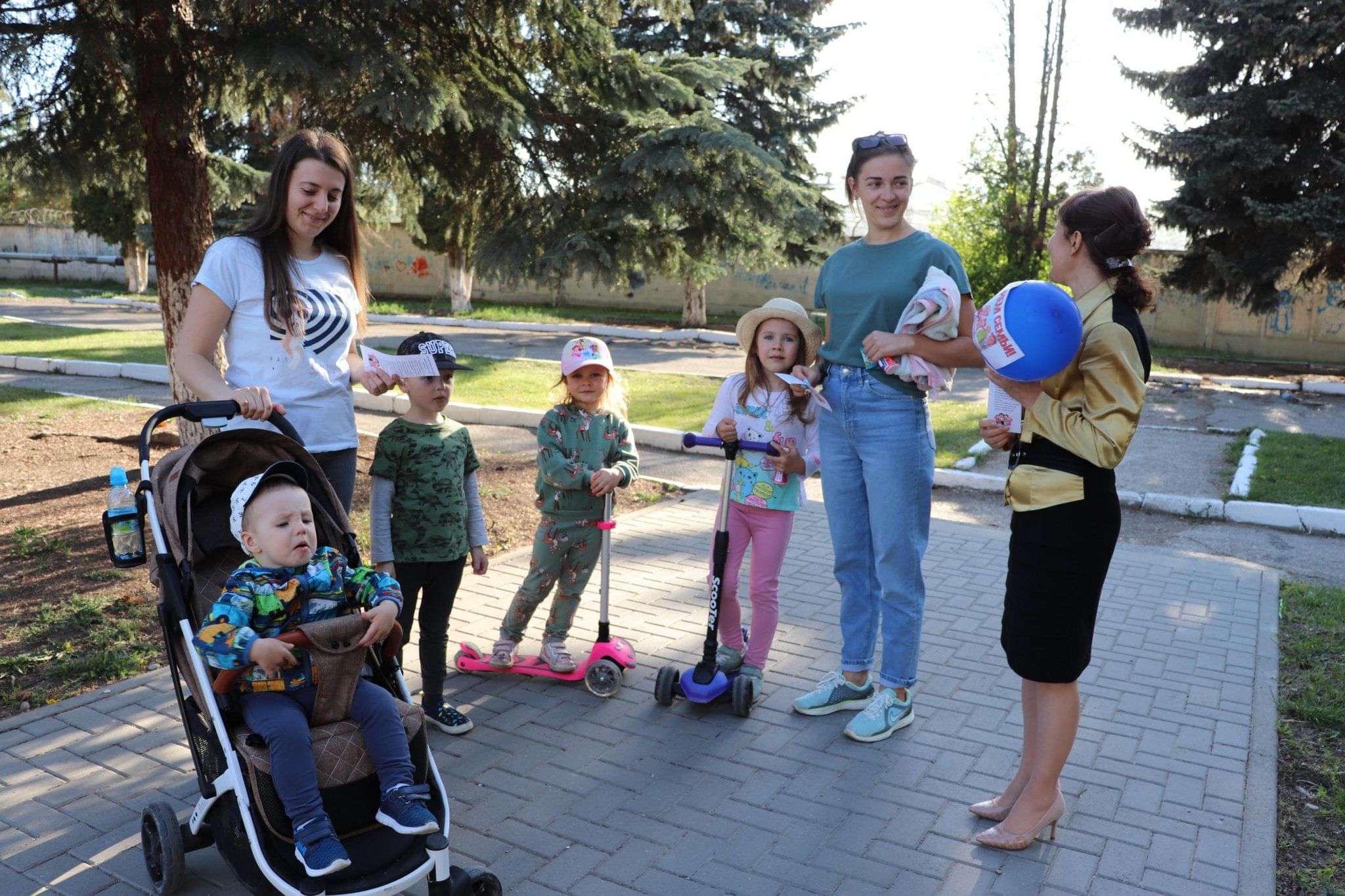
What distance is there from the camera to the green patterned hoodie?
4.41 m

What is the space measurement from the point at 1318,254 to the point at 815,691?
63.1 ft

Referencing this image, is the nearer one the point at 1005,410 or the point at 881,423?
the point at 1005,410

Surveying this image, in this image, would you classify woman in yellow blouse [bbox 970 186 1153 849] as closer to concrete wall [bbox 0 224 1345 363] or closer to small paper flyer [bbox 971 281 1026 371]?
small paper flyer [bbox 971 281 1026 371]

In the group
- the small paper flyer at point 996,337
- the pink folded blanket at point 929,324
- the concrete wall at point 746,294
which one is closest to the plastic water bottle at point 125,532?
the pink folded blanket at point 929,324

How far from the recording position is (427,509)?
4.02 metres

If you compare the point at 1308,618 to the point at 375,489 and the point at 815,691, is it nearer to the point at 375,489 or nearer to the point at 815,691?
the point at 815,691

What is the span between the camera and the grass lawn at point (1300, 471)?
28.3ft

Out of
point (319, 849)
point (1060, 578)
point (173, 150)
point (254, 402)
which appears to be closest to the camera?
point (319, 849)

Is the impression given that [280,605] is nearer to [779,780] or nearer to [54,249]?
[779,780]

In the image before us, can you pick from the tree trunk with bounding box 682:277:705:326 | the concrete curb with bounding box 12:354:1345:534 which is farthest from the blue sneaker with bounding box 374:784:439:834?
the tree trunk with bounding box 682:277:705:326

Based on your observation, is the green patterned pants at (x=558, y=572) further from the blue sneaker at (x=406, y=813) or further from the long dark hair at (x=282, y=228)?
the blue sneaker at (x=406, y=813)

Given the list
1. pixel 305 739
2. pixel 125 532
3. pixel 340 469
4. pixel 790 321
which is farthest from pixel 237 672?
pixel 790 321

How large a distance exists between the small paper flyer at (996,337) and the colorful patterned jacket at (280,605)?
6.34ft

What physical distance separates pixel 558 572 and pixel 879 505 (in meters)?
1.52
